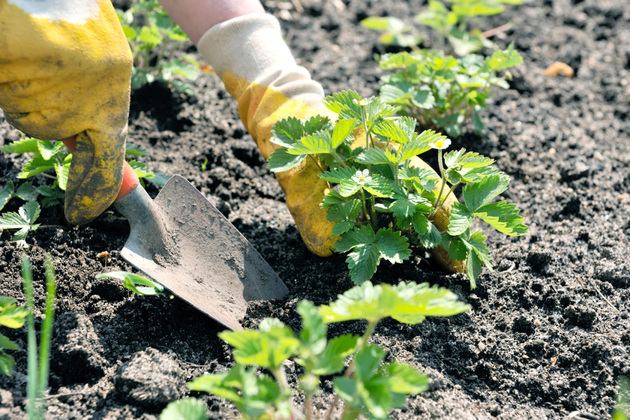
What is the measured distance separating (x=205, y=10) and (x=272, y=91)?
1.33 ft

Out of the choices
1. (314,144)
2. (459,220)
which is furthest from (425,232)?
(314,144)

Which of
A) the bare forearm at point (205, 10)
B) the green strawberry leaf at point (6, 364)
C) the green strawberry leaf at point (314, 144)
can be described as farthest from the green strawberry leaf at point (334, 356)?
the bare forearm at point (205, 10)

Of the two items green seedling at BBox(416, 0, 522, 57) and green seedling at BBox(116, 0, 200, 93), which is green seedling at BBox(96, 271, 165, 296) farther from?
green seedling at BBox(416, 0, 522, 57)

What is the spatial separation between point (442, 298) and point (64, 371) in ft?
3.48

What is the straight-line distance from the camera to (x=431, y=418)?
1.60 metres

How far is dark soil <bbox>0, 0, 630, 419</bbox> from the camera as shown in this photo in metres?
1.67

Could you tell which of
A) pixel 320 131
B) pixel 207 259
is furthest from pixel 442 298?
pixel 207 259

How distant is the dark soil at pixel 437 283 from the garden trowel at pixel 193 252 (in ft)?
0.24

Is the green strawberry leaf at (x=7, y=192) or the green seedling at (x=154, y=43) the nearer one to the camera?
the green strawberry leaf at (x=7, y=192)

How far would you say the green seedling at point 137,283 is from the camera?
171 centimetres

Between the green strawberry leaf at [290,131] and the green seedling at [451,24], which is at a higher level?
the green strawberry leaf at [290,131]

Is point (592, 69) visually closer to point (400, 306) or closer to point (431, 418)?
point (431, 418)

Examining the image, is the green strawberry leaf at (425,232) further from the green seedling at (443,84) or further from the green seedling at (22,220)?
the green seedling at (22,220)

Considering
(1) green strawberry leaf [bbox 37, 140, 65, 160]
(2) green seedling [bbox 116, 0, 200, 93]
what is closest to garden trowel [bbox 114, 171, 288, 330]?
(1) green strawberry leaf [bbox 37, 140, 65, 160]
